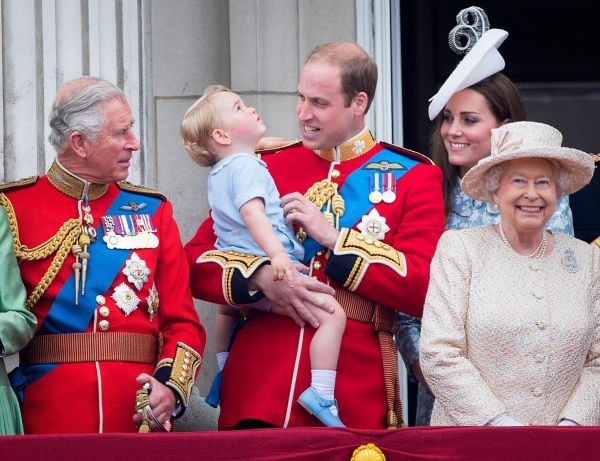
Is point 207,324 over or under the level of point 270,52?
under

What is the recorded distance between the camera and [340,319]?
4898 mm

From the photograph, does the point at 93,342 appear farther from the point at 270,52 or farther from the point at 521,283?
the point at 270,52

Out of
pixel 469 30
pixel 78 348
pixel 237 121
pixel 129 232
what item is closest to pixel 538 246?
pixel 237 121

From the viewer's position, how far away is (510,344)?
4590 millimetres

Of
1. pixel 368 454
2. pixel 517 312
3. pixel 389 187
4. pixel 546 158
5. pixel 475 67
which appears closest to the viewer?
pixel 368 454

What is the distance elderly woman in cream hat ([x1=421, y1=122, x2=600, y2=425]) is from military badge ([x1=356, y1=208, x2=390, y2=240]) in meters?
0.32

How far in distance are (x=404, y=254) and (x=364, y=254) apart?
15 centimetres

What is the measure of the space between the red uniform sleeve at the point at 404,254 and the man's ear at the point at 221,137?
49cm

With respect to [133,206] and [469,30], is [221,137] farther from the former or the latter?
[469,30]

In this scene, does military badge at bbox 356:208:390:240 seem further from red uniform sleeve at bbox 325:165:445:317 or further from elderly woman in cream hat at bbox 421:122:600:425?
elderly woman in cream hat at bbox 421:122:600:425

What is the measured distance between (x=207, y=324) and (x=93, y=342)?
1.71 m

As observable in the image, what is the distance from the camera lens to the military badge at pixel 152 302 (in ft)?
16.2

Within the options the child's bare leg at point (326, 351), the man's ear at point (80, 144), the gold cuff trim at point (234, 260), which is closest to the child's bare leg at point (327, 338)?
the child's bare leg at point (326, 351)

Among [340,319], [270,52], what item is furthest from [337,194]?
[270,52]
